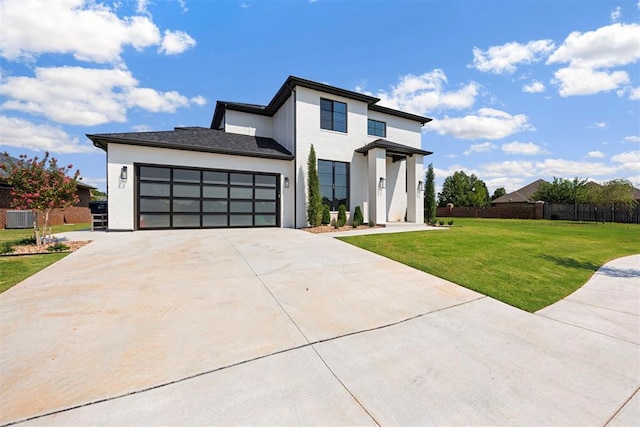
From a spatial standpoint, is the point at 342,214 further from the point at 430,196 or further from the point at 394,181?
the point at 430,196

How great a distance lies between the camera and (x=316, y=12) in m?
10.0

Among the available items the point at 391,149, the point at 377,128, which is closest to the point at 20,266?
the point at 391,149

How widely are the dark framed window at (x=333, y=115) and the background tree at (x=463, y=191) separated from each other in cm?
3976

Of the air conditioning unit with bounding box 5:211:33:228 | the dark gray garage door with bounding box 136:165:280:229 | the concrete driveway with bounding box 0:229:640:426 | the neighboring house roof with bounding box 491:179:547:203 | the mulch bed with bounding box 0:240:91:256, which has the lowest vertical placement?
the concrete driveway with bounding box 0:229:640:426

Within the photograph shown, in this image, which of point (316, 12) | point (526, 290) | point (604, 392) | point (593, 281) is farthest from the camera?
point (316, 12)

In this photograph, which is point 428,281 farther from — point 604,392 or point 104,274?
point 104,274

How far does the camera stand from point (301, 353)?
248 centimetres

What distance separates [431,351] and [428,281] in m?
2.37

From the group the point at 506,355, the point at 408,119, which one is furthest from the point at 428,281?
the point at 408,119

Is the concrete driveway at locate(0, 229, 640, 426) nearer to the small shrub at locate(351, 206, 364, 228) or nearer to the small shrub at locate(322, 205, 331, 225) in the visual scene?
the small shrub at locate(322, 205, 331, 225)

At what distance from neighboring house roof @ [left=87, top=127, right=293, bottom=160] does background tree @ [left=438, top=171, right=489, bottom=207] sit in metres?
42.3

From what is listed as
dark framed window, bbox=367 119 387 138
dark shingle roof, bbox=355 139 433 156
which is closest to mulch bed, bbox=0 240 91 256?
dark shingle roof, bbox=355 139 433 156

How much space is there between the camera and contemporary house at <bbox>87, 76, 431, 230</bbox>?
1060 centimetres

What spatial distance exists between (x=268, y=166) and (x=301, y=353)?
11.0 m
